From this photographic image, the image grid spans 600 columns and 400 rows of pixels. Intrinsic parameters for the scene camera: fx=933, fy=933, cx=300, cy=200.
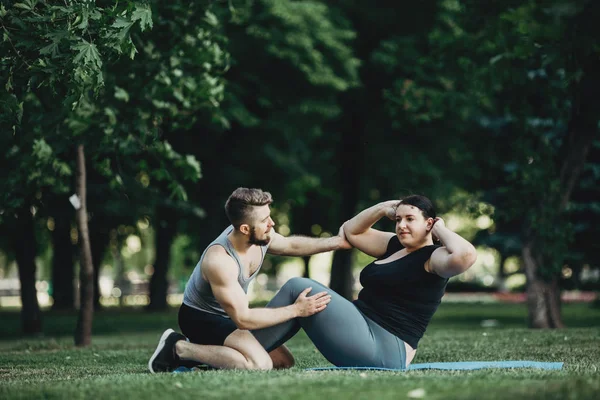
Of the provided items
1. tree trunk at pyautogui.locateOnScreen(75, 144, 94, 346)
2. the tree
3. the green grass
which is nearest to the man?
the green grass

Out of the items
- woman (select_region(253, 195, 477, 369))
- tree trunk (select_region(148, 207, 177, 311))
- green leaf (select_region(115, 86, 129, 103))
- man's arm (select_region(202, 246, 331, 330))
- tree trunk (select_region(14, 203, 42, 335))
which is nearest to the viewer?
man's arm (select_region(202, 246, 331, 330))

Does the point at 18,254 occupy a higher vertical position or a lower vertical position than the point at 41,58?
lower

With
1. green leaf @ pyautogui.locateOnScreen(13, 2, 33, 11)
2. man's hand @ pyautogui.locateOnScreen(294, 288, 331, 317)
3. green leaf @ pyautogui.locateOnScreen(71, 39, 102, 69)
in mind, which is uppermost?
green leaf @ pyautogui.locateOnScreen(13, 2, 33, 11)

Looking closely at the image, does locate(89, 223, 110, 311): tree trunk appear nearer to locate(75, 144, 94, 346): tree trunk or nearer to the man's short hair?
locate(75, 144, 94, 346): tree trunk

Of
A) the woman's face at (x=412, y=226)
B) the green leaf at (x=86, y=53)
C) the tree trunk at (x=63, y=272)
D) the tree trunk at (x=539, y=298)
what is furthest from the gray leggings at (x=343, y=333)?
the tree trunk at (x=63, y=272)

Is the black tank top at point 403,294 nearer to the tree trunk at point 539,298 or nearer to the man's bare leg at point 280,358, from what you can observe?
the man's bare leg at point 280,358

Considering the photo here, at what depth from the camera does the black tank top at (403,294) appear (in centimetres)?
703

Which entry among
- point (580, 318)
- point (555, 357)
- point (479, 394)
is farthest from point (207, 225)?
point (479, 394)

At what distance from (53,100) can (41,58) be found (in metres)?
3.89

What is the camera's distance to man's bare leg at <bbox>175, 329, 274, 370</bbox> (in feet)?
23.8

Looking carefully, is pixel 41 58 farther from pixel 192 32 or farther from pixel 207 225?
pixel 207 225

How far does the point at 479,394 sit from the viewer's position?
5.45 metres

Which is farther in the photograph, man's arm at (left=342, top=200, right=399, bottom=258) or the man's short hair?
man's arm at (left=342, top=200, right=399, bottom=258)

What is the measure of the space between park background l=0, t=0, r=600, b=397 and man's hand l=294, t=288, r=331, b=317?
1959mm
